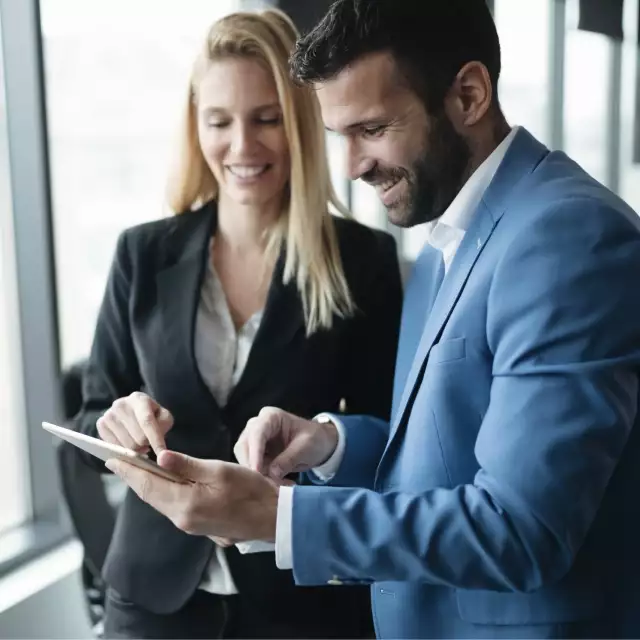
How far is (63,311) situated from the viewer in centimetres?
206

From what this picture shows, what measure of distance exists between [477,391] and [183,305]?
66 cm

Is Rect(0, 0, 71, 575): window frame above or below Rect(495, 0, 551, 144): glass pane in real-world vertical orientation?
below

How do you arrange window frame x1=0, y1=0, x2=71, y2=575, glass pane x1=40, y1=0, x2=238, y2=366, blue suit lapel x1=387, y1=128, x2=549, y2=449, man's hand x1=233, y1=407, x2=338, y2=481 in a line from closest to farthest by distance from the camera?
blue suit lapel x1=387, y1=128, x2=549, y2=449, man's hand x1=233, y1=407, x2=338, y2=481, window frame x1=0, y1=0, x2=71, y2=575, glass pane x1=40, y1=0, x2=238, y2=366

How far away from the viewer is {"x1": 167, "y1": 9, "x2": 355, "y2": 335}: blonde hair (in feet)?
4.87

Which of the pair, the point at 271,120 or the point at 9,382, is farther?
the point at 9,382

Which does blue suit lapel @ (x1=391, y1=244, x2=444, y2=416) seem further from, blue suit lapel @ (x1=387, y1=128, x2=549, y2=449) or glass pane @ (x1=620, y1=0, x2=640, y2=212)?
glass pane @ (x1=620, y1=0, x2=640, y2=212)

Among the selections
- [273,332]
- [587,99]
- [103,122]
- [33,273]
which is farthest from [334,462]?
[587,99]

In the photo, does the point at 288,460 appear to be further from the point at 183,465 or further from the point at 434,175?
the point at 434,175

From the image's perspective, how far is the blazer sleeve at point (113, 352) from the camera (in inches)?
60.5

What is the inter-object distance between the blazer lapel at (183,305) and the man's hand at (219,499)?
1.50 feet

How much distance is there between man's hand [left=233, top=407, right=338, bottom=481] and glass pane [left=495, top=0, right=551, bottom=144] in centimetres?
84

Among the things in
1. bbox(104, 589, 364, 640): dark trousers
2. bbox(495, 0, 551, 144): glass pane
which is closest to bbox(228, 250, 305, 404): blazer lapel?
bbox(104, 589, 364, 640): dark trousers

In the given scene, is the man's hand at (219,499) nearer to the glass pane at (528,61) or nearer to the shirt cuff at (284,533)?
the shirt cuff at (284,533)

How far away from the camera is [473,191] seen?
A: 45.0 inches
